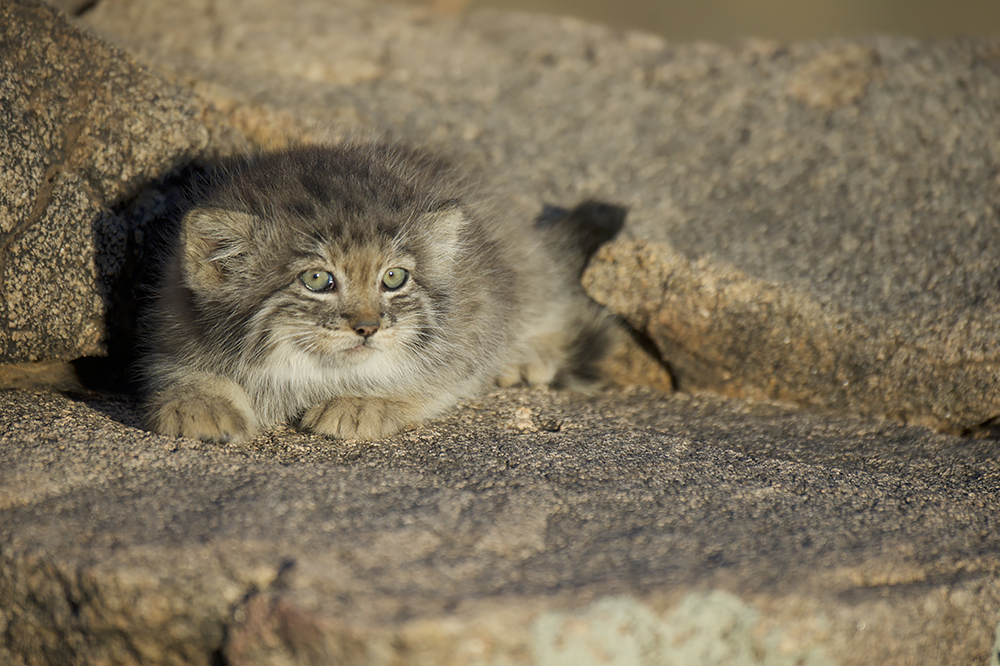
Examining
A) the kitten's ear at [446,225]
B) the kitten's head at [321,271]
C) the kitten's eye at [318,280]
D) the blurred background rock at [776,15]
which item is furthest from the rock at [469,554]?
the blurred background rock at [776,15]

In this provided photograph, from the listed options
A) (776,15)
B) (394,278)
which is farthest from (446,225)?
(776,15)

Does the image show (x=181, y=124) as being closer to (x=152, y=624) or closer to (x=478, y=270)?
(x=478, y=270)

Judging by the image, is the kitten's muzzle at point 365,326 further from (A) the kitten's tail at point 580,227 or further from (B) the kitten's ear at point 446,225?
(A) the kitten's tail at point 580,227

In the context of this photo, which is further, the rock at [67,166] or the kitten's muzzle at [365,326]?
the rock at [67,166]

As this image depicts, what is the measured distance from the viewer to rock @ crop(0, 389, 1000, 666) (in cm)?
215

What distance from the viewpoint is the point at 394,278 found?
124 inches

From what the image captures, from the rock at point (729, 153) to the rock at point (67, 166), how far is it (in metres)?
0.69

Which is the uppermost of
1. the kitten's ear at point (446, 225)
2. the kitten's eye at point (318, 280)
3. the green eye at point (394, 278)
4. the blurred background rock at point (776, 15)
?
the blurred background rock at point (776, 15)

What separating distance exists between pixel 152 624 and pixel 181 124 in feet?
7.68

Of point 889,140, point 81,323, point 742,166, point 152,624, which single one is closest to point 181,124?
point 81,323

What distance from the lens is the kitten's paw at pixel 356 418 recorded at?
3117 mm

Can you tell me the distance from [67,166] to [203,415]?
1.27 m

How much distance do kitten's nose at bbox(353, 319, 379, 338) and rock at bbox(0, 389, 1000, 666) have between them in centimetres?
42

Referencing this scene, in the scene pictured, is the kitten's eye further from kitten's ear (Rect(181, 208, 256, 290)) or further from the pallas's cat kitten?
kitten's ear (Rect(181, 208, 256, 290))
